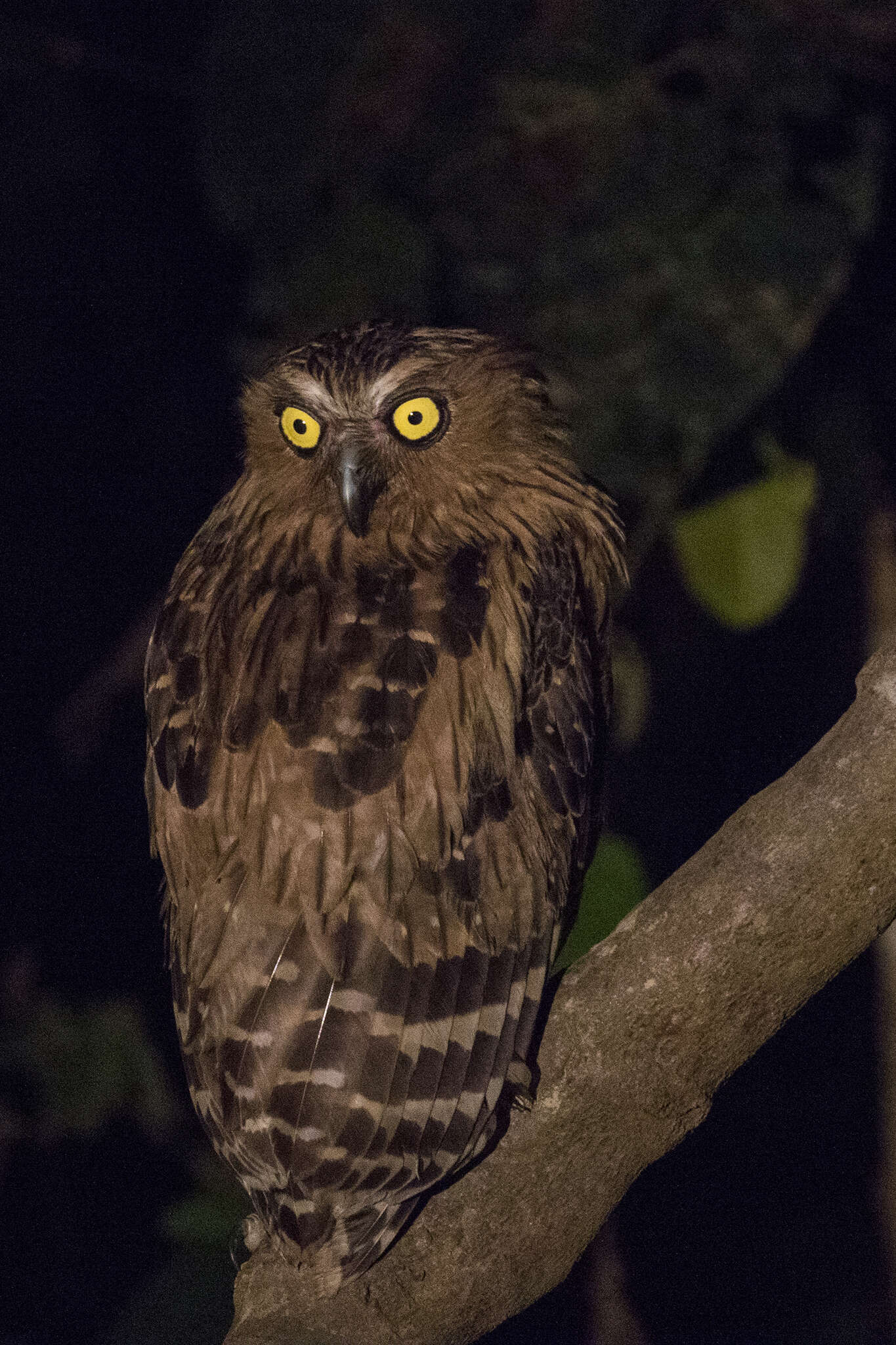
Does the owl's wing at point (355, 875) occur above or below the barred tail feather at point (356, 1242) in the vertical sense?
above

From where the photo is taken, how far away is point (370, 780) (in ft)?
3.37

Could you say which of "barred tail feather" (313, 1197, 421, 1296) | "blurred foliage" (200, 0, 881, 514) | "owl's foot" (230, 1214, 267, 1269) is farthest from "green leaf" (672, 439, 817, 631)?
"owl's foot" (230, 1214, 267, 1269)

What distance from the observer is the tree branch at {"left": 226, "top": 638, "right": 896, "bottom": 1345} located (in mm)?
1099

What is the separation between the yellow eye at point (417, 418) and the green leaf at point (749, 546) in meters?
0.34

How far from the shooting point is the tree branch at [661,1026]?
1.10 metres

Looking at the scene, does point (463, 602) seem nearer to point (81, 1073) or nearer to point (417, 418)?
point (417, 418)

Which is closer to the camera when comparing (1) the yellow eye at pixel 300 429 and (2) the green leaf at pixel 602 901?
(1) the yellow eye at pixel 300 429

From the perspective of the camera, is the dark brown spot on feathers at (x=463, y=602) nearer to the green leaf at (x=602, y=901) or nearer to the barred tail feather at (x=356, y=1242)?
the green leaf at (x=602, y=901)

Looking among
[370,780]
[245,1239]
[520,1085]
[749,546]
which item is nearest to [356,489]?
[370,780]

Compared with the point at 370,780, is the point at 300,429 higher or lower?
higher

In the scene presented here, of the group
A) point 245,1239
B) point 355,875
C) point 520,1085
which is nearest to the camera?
point 355,875

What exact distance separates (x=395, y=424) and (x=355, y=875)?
0.42m

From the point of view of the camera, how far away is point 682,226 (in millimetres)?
1259

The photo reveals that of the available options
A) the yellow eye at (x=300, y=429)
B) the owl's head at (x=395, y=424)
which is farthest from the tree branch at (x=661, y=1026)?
the yellow eye at (x=300, y=429)
